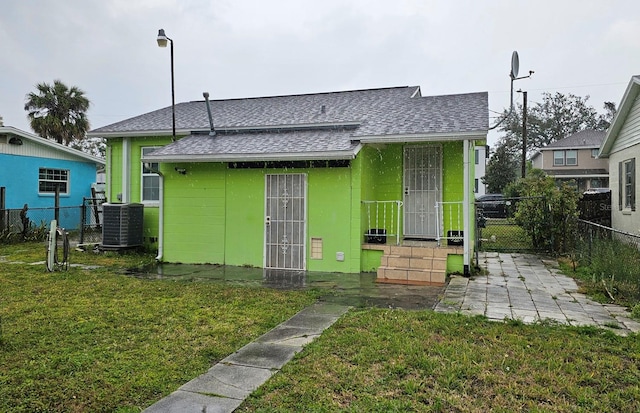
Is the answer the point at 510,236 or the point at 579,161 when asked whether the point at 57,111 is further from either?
the point at 579,161

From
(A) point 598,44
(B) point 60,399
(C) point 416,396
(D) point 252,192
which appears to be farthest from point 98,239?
(A) point 598,44

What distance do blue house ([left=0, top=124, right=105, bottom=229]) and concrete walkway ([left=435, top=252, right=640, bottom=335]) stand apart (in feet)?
45.9

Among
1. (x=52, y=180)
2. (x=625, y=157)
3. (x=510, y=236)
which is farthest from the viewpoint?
(x=52, y=180)

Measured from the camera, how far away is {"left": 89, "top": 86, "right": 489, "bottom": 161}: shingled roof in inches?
343

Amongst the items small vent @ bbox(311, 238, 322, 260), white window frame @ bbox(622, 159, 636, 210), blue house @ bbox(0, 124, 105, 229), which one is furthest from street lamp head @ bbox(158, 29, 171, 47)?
white window frame @ bbox(622, 159, 636, 210)

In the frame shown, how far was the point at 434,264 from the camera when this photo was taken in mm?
8133

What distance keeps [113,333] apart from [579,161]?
38.0m

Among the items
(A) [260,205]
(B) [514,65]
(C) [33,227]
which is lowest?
(C) [33,227]

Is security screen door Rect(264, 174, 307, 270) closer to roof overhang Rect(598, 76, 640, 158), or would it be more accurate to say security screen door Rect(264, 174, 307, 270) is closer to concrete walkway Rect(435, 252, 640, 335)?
concrete walkway Rect(435, 252, 640, 335)

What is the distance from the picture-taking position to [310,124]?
10.8 m

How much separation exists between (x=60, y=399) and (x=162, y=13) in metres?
Result: 14.1

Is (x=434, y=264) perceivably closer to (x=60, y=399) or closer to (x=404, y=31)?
(x=60, y=399)

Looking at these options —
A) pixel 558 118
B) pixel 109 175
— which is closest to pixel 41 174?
pixel 109 175

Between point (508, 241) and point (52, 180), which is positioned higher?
point (52, 180)
